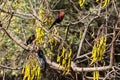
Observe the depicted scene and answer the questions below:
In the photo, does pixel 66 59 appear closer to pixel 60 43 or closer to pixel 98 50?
pixel 98 50

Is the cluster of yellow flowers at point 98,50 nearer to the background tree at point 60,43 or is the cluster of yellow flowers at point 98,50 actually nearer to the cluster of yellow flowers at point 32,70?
the background tree at point 60,43

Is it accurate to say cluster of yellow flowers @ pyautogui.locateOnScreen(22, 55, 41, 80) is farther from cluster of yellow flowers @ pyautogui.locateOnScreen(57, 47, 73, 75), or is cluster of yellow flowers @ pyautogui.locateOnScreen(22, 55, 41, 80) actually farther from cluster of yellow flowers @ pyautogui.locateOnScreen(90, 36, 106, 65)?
cluster of yellow flowers @ pyautogui.locateOnScreen(90, 36, 106, 65)

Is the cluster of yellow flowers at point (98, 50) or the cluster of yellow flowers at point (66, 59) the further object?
the cluster of yellow flowers at point (66, 59)

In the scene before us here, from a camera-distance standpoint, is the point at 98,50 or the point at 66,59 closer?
the point at 98,50

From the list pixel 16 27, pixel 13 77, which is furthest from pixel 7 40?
pixel 13 77

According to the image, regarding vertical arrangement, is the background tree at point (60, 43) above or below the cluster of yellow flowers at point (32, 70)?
above

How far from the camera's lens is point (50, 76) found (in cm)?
529

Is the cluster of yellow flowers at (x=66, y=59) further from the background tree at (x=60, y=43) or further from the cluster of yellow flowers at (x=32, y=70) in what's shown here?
the cluster of yellow flowers at (x=32, y=70)

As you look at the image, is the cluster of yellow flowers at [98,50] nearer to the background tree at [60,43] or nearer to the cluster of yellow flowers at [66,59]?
the background tree at [60,43]

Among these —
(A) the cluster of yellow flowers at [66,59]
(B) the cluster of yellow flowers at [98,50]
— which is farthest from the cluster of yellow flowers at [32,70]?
(B) the cluster of yellow flowers at [98,50]

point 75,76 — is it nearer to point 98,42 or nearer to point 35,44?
point 35,44

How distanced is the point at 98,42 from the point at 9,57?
2.98m

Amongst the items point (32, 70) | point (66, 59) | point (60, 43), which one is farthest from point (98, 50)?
point (60, 43)

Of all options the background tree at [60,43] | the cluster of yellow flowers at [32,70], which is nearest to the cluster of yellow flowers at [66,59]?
the background tree at [60,43]
